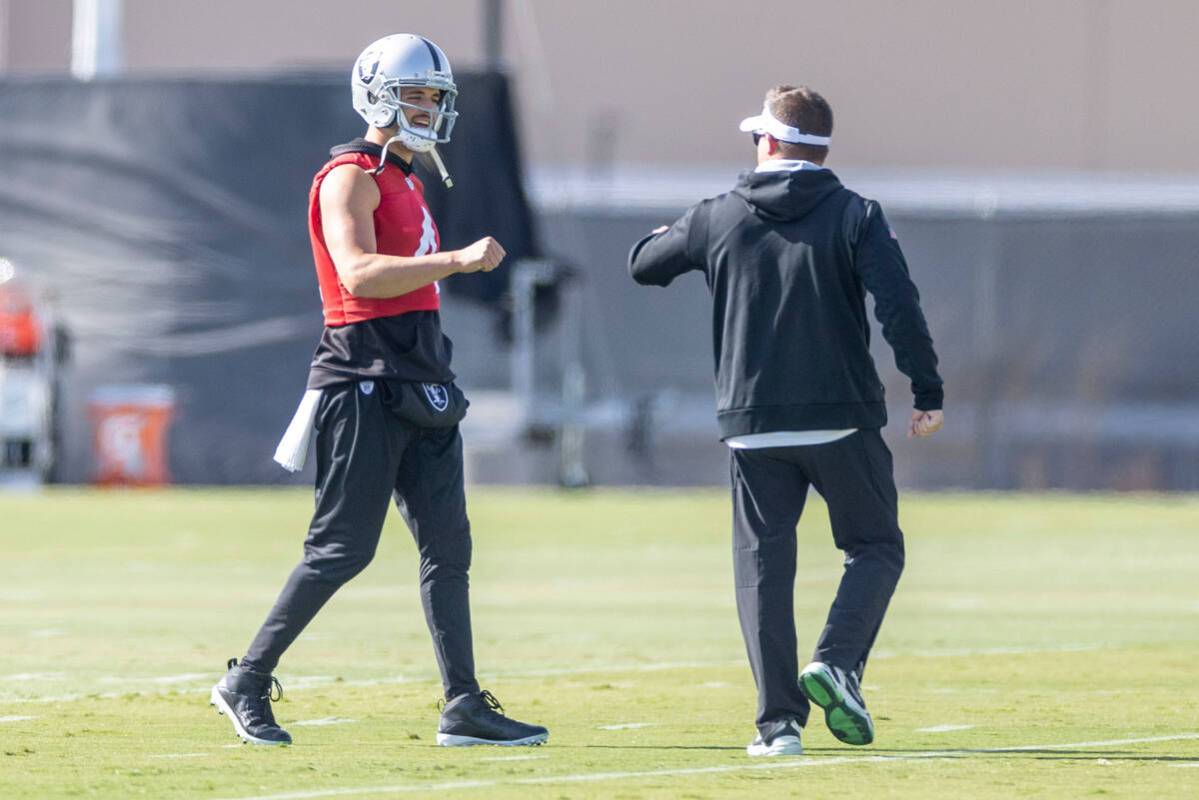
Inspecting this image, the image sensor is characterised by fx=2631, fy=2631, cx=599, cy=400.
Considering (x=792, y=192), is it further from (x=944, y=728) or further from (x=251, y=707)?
(x=251, y=707)

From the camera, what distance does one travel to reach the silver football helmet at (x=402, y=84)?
319 inches

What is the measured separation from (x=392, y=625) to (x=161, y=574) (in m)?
4.20

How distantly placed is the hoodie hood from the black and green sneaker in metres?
1.37

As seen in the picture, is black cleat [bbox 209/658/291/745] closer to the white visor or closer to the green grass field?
the green grass field

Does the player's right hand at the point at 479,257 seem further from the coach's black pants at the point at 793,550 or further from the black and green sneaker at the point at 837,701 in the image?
the black and green sneaker at the point at 837,701

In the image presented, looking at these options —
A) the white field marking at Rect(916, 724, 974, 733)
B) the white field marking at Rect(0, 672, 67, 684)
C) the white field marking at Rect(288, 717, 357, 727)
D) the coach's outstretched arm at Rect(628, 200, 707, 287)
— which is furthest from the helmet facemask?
the white field marking at Rect(0, 672, 67, 684)

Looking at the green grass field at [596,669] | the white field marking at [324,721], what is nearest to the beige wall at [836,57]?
the green grass field at [596,669]

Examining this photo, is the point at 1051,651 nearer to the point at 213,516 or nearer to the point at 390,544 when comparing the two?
the point at 390,544

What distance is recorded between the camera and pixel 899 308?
7855mm

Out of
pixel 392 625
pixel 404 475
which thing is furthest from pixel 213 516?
pixel 404 475

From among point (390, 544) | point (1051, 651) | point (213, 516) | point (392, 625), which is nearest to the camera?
point (1051, 651)

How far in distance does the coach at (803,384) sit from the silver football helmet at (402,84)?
0.93 m

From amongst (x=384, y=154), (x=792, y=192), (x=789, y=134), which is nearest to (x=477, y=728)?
(x=384, y=154)

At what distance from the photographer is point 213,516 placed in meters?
23.8
